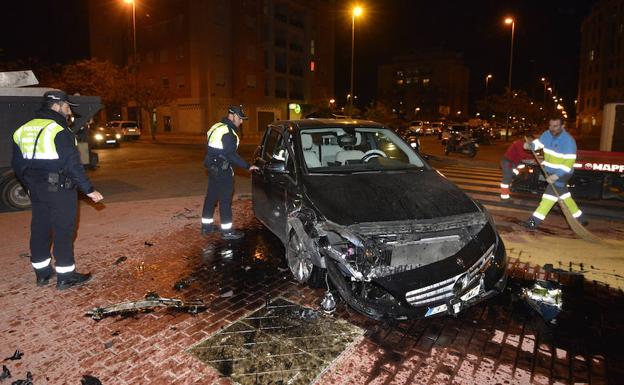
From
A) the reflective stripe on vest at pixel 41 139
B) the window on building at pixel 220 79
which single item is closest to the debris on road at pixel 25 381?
the reflective stripe on vest at pixel 41 139

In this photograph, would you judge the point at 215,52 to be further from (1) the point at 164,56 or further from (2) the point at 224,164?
(2) the point at 224,164

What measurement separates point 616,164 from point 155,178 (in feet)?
37.1

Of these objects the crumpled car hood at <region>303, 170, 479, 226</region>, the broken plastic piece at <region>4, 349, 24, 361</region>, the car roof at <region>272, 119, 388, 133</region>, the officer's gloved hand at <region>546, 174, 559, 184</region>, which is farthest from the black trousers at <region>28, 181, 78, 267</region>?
the officer's gloved hand at <region>546, 174, 559, 184</region>

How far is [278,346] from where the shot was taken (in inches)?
135

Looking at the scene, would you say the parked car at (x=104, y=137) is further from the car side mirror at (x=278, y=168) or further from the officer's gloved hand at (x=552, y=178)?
the officer's gloved hand at (x=552, y=178)

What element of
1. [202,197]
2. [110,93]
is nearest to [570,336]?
[202,197]

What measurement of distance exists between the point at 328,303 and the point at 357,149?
89.9 inches

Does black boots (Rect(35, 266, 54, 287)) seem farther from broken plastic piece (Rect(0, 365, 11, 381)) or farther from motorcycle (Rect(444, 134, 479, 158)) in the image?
motorcycle (Rect(444, 134, 479, 158))

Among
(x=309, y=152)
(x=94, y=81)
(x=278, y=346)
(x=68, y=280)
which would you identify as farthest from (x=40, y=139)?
(x=94, y=81)

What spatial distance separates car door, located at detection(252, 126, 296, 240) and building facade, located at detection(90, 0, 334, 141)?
35548 mm

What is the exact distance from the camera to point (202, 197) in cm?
964

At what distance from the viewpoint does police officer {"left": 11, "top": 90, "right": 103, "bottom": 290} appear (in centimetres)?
424

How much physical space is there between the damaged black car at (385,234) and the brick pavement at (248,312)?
13.3 inches

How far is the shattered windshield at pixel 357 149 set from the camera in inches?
199
